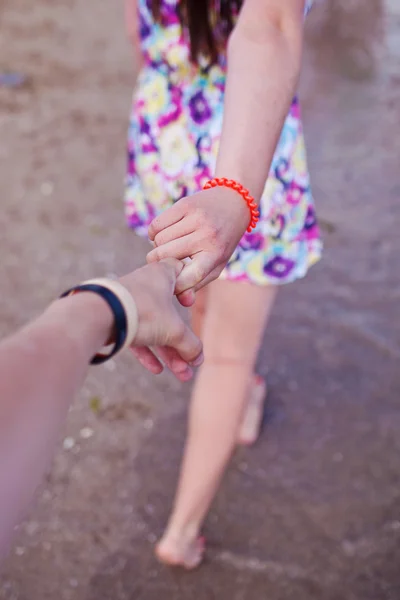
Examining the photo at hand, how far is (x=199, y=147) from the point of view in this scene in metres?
1.20

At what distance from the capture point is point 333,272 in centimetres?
216

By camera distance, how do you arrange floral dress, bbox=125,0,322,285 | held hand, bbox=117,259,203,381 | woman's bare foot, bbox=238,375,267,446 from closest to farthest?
1. held hand, bbox=117,259,203,381
2. floral dress, bbox=125,0,322,285
3. woman's bare foot, bbox=238,375,267,446

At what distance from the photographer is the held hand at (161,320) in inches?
31.5

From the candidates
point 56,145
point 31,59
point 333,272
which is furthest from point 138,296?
point 31,59

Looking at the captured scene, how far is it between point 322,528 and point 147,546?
1.29 feet

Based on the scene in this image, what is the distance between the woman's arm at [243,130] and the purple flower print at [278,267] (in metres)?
0.22

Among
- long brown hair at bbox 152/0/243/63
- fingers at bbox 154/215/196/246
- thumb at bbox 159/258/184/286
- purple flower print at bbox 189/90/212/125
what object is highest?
long brown hair at bbox 152/0/243/63

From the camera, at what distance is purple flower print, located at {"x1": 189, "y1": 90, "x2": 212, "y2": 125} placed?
119 centimetres

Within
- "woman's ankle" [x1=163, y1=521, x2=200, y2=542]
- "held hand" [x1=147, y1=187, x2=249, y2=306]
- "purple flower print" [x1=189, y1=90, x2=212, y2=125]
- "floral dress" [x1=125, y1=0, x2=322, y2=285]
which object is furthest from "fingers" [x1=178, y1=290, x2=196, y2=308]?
"woman's ankle" [x1=163, y1=521, x2=200, y2=542]

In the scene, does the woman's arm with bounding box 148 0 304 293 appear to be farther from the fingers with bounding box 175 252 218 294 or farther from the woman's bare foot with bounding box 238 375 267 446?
the woman's bare foot with bounding box 238 375 267 446

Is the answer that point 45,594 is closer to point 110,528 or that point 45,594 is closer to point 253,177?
point 110,528

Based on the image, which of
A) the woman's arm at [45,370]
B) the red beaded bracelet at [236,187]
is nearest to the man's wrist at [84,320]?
the woman's arm at [45,370]

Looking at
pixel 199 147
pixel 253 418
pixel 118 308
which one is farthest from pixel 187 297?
pixel 253 418

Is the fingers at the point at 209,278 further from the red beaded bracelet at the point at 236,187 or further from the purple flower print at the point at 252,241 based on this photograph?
the purple flower print at the point at 252,241
